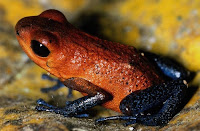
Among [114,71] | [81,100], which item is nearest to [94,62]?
[114,71]

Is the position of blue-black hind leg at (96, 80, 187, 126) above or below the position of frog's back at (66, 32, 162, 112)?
below

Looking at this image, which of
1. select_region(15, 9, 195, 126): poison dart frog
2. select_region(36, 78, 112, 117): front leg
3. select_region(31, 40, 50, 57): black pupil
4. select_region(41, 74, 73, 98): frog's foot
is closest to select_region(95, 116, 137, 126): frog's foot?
select_region(15, 9, 195, 126): poison dart frog

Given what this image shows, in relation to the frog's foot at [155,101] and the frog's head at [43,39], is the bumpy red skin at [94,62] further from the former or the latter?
the frog's foot at [155,101]

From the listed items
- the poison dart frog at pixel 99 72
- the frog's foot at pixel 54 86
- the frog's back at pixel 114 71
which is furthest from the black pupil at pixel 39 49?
the frog's foot at pixel 54 86

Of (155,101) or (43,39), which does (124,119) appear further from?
(43,39)

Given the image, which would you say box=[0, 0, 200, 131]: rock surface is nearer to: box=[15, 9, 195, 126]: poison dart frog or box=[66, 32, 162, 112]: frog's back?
box=[15, 9, 195, 126]: poison dart frog

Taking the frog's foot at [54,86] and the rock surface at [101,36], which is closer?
the rock surface at [101,36]
